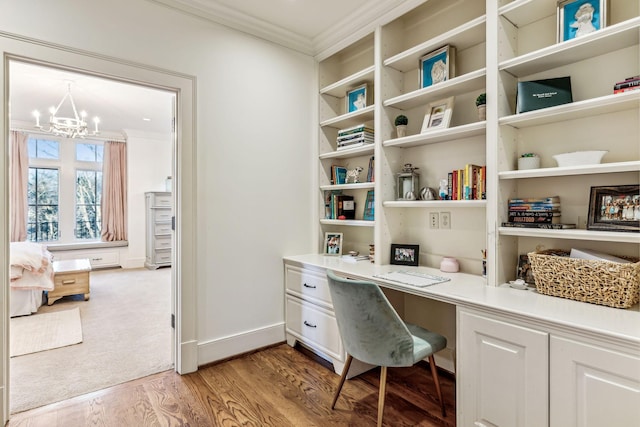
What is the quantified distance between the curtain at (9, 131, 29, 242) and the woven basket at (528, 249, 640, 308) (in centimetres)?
733

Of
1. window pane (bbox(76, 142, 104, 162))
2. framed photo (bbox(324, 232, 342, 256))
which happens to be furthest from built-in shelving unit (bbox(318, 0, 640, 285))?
window pane (bbox(76, 142, 104, 162))

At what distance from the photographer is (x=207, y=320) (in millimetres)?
2525

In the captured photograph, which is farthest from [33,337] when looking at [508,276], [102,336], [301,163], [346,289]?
[508,276]

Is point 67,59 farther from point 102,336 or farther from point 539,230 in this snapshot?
point 539,230

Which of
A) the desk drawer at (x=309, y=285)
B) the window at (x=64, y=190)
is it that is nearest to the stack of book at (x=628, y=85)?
the desk drawer at (x=309, y=285)

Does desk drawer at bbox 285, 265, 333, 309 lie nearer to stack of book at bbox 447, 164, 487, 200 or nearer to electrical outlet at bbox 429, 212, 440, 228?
electrical outlet at bbox 429, 212, 440, 228

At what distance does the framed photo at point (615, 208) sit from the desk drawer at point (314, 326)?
1.63 meters

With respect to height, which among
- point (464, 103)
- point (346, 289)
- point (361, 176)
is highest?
point (464, 103)

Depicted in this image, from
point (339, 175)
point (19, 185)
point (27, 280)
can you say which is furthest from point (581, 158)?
point (19, 185)

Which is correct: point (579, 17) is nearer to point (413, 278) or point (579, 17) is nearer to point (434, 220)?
point (434, 220)

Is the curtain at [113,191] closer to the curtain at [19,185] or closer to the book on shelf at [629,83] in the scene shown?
the curtain at [19,185]

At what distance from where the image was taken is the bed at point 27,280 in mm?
3594

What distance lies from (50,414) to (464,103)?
3.22m

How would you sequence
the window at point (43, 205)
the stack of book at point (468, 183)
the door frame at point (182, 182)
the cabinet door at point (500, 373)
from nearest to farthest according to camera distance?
the cabinet door at point (500, 373) → the stack of book at point (468, 183) → the door frame at point (182, 182) → the window at point (43, 205)
